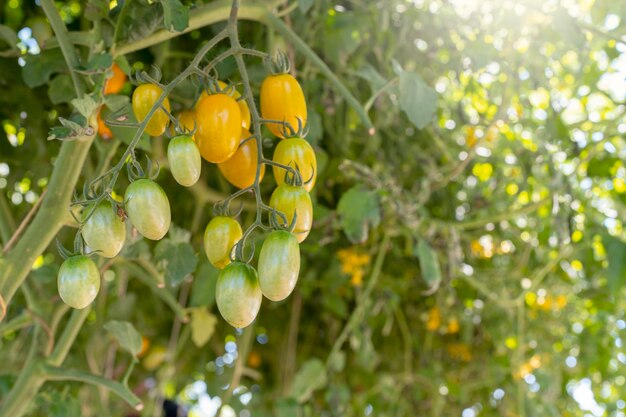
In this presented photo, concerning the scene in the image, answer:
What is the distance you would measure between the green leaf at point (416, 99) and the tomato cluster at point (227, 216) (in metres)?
0.23

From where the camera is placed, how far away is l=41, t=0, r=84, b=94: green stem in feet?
1.85

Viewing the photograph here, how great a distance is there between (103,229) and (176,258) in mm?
202

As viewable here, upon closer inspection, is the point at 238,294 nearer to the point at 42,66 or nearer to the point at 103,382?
the point at 103,382

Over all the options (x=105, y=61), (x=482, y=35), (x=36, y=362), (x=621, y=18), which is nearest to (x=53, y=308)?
(x=36, y=362)

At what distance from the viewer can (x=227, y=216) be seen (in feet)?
1.55

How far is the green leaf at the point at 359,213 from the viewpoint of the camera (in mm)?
762

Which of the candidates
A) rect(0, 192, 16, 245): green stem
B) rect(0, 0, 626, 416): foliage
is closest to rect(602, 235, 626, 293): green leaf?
rect(0, 0, 626, 416): foliage

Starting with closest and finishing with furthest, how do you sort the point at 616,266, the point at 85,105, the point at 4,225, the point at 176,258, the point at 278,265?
the point at 278,265, the point at 85,105, the point at 176,258, the point at 4,225, the point at 616,266

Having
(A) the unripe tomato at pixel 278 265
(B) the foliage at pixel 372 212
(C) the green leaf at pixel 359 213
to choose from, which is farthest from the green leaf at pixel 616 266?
(A) the unripe tomato at pixel 278 265

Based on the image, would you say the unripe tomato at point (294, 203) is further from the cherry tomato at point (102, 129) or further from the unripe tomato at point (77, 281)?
the cherry tomato at point (102, 129)

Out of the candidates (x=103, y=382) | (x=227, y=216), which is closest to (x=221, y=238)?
(x=227, y=216)

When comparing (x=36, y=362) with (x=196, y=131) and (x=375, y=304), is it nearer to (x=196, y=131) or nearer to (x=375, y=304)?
(x=196, y=131)

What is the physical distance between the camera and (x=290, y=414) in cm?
95

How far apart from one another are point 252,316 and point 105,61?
0.26 meters
